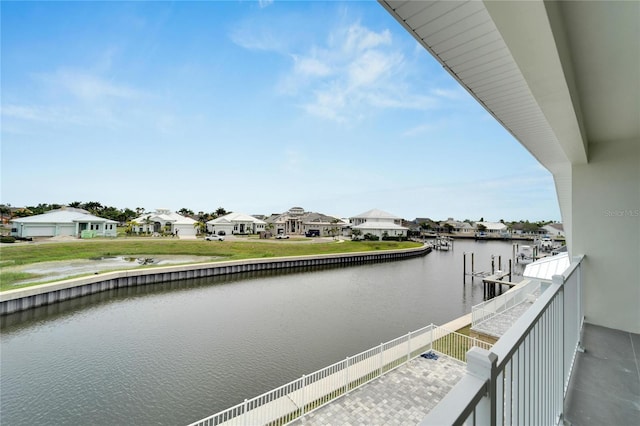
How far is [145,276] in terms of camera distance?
14.4 m

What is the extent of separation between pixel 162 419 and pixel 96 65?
20.2m

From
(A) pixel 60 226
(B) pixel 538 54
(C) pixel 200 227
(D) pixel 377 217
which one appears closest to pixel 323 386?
(B) pixel 538 54

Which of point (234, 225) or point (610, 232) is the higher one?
point (610, 232)

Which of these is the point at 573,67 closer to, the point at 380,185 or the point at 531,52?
the point at 531,52

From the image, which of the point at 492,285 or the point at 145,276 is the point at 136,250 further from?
the point at 492,285

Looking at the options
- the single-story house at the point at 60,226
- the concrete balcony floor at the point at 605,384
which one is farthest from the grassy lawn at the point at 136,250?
the concrete balcony floor at the point at 605,384

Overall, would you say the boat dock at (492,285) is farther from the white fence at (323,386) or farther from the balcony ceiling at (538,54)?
the balcony ceiling at (538,54)

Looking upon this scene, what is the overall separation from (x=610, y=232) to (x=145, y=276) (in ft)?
58.1

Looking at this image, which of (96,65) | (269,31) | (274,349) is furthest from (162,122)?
(274,349)

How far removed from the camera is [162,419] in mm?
5082

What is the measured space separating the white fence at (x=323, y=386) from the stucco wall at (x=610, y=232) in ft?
10.3

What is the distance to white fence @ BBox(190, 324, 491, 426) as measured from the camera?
171 inches

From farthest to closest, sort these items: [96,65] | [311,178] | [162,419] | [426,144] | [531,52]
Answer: [311,178] < [426,144] < [96,65] < [162,419] < [531,52]

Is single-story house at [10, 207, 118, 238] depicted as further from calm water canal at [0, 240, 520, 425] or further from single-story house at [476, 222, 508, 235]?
single-story house at [476, 222, 508, 235]
